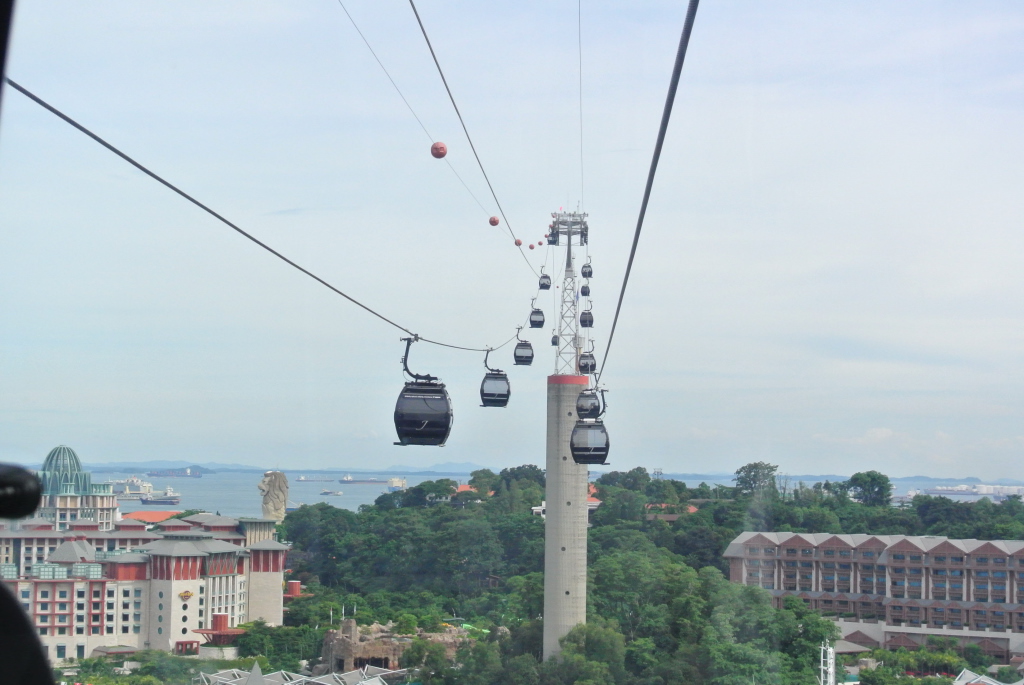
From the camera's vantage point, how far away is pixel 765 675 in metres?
21.1

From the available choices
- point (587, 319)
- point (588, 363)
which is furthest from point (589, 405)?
point (587, 319)

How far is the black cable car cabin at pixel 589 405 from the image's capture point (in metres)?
A: 16.0

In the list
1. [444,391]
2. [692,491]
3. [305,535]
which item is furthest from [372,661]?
[692,491]

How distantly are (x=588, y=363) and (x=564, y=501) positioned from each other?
3.85 metres

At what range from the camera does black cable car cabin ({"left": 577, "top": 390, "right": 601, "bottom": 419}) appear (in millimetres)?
16002

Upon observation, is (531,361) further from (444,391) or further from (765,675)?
(444,391)

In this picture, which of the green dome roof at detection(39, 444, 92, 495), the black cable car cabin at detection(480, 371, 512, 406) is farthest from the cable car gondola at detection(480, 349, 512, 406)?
the green dome roof at detection(39, 444, 92, 495)

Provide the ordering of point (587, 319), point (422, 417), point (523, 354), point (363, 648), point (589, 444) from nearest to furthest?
point (422, 417) < point (589, 444) < point (523, 354) < point (363, 648) < point (587, 319)

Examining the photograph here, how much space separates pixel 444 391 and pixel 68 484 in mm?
38816

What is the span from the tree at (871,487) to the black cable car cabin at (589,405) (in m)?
36.3

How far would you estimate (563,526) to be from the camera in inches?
1163

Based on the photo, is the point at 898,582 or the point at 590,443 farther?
the point at 898,582

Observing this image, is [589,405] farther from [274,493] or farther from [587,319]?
[274,493]

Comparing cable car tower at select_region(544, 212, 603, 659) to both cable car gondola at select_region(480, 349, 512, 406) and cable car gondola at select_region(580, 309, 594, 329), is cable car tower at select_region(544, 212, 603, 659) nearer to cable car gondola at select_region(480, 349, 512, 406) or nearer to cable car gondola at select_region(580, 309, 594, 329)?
cable car gondola at select_region(580, 309, 594, 329)
